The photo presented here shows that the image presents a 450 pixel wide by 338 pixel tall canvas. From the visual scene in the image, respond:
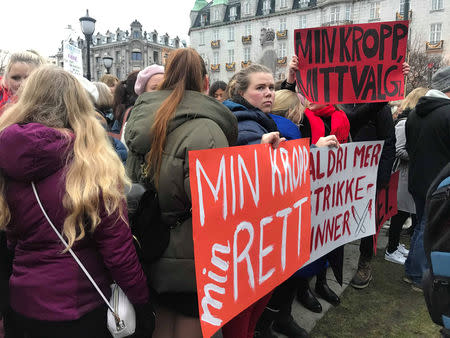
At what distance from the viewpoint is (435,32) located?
3178cm

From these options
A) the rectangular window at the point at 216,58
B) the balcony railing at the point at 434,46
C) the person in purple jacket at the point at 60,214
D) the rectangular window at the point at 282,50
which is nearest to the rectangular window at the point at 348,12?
the rectangular window at the point at 282,50

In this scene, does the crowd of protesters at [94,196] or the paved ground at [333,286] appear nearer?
the crowd of protesters at [94,196]

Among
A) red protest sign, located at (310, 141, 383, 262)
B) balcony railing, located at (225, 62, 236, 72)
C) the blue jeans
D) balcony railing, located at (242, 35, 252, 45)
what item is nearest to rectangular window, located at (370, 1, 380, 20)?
balcony railing, located at (242, 35, 252, 45)

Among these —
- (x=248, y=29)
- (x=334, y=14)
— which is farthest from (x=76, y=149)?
(x=248, y=29)

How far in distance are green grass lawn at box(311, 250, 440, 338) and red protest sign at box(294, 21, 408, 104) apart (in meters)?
1.79

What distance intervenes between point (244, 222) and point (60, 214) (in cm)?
79

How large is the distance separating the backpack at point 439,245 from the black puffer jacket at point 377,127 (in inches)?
80.0

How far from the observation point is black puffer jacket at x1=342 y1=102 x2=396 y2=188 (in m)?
3.21

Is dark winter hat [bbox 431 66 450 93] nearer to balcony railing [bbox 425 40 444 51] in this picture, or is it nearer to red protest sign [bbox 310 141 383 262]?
red protest sign [bbox 310 141 383 262]

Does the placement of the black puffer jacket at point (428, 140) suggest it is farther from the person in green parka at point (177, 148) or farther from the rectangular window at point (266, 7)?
the rectangular window at point (266, 7)

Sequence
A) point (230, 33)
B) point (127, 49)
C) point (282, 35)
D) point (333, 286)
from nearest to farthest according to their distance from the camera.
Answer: point (333, 286)
point (282, 35)
point (230, 33)
point (127, 49)

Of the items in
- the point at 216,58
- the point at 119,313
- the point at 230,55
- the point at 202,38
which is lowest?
the point at 119,313

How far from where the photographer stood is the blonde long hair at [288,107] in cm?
270

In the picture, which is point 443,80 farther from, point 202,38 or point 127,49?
point 127,49
